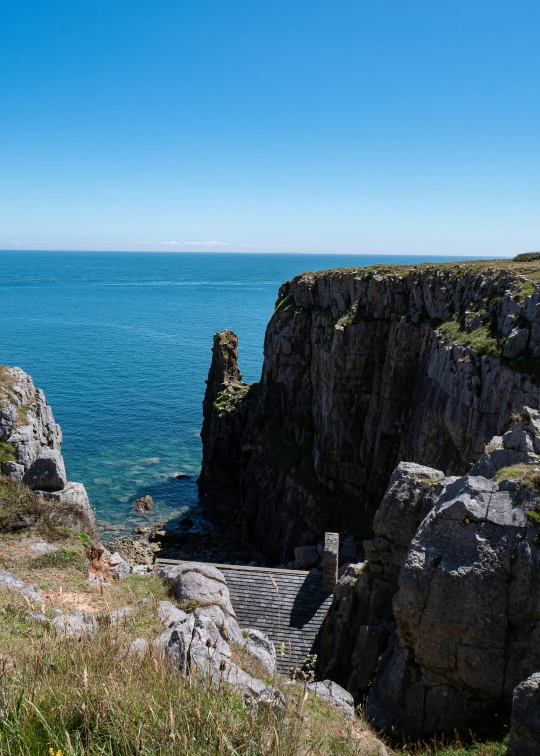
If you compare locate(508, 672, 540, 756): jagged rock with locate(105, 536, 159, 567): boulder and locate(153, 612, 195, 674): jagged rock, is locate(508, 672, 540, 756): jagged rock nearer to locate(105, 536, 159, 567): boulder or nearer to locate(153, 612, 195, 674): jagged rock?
locate(153, 612, 195, 674): jagged rock

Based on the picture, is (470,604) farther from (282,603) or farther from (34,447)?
(34,447)

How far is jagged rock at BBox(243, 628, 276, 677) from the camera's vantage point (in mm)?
15409

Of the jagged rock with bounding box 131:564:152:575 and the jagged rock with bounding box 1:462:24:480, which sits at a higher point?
the jagged rock with bounding box 1:462:24:480

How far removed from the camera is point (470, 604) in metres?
15.8

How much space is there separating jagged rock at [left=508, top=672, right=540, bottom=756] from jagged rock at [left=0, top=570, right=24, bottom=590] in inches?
545

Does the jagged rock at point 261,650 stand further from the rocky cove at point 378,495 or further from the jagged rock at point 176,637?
the jagged rock at point 176,637

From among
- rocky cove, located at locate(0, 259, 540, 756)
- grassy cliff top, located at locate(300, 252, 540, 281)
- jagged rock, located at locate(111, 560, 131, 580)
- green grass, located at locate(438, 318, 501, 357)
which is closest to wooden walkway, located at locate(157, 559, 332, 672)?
rocky cove, located at locate(0, 259, 540, 756)

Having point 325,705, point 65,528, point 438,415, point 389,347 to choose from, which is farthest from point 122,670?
point 389,347

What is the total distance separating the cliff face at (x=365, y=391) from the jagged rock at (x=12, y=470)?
22538 mm

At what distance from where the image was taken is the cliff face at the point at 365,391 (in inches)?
1137

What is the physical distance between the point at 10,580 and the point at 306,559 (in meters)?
21.6

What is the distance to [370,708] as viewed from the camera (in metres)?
17.4

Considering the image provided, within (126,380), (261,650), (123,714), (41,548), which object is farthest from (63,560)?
(126,380)

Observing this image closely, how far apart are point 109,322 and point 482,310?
411 ft
